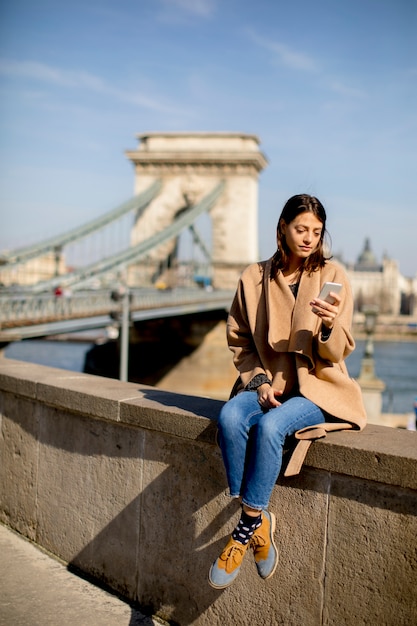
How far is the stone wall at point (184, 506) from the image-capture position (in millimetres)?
1942

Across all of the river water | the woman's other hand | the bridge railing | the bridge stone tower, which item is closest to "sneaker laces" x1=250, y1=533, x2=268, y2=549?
the woman's other hand

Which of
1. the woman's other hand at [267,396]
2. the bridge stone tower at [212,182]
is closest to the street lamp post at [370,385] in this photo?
the woman's other hand at [267,396]

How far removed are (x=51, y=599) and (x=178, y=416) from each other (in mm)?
719

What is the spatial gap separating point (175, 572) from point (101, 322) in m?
14.5

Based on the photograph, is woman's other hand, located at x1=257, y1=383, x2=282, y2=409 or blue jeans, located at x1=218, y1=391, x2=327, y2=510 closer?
blue jeans, located at x1=218, y1=391, x2=327, y2=510

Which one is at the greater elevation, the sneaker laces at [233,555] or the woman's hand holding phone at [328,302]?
the woman's hand holding phone at [328,302]

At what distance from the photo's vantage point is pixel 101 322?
1677 centimetres

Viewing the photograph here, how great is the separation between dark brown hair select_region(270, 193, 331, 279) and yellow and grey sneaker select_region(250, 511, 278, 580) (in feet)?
2.31

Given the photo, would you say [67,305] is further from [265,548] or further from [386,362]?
[386,362]

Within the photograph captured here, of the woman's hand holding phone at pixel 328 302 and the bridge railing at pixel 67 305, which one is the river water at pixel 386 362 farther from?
the woman's hand holding phone at pixel 328 302

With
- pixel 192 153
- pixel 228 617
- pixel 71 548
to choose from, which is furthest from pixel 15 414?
pixel 192 153

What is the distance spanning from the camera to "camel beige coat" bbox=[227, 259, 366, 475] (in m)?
2.16

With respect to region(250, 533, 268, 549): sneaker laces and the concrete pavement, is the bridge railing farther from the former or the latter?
region(250, 533, 268, 549): sneaker laces

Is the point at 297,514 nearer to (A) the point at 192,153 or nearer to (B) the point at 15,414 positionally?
(B) the point at 15,414
